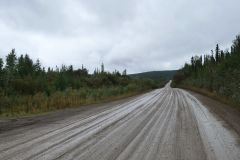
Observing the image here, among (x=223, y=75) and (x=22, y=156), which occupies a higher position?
(x=223, y=75)

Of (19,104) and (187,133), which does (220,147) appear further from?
(19,104)

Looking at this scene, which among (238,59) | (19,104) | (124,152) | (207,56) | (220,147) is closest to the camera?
(124,152)

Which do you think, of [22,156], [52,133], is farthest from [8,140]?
[22,156]

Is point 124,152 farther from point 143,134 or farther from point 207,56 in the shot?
point 207,56

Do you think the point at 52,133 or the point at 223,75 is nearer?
the point at 52,133

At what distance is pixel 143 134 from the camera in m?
9.41

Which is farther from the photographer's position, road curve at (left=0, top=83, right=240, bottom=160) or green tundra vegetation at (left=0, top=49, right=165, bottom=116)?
green tundra vegetation at (left=0, top=49, right=165, bottom=116)

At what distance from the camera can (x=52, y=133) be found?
32.3 feet

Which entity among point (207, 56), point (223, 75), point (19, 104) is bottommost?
point (19, 104)

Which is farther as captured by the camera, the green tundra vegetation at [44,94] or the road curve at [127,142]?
the green tundra vegetation at [44,94]

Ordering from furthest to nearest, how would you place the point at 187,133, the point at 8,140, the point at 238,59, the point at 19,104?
the point at 238,59 → the point at 19,104 → the point at 187,133 → the point at 8,140

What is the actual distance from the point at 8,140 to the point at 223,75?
1067 inches

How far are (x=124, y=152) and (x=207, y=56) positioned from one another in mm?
106191

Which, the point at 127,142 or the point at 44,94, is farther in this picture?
the point at 44,94
